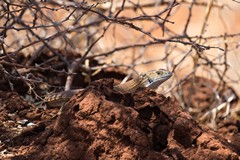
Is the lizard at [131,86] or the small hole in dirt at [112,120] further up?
the lizard at [131,86]

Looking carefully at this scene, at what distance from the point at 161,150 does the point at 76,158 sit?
609 millimetres

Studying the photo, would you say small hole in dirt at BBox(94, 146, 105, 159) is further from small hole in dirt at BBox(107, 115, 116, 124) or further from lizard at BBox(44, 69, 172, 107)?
lizard at BBox(44, 69, 172, 107)

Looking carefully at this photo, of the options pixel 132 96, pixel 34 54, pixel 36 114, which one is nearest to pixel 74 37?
pixel 34 54

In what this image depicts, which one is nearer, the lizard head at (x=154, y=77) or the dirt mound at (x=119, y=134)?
the dirt mound at (x=119, y=134)

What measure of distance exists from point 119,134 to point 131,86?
180cm

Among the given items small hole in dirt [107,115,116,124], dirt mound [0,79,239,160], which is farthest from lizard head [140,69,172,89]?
small hole in dirt [107,115,116,124]

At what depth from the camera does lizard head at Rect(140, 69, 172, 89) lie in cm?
582

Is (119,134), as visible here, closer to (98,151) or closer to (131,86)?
(98,151)

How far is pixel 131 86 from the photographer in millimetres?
5555

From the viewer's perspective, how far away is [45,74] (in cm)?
677

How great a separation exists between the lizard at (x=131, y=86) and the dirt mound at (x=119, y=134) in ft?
2.82

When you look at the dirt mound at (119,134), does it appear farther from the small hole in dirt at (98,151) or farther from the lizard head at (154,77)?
the lizard head at (154,77)

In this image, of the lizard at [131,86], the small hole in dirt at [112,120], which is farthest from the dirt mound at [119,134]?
the lizard at [131,86]

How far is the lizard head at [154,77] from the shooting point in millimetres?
5820
